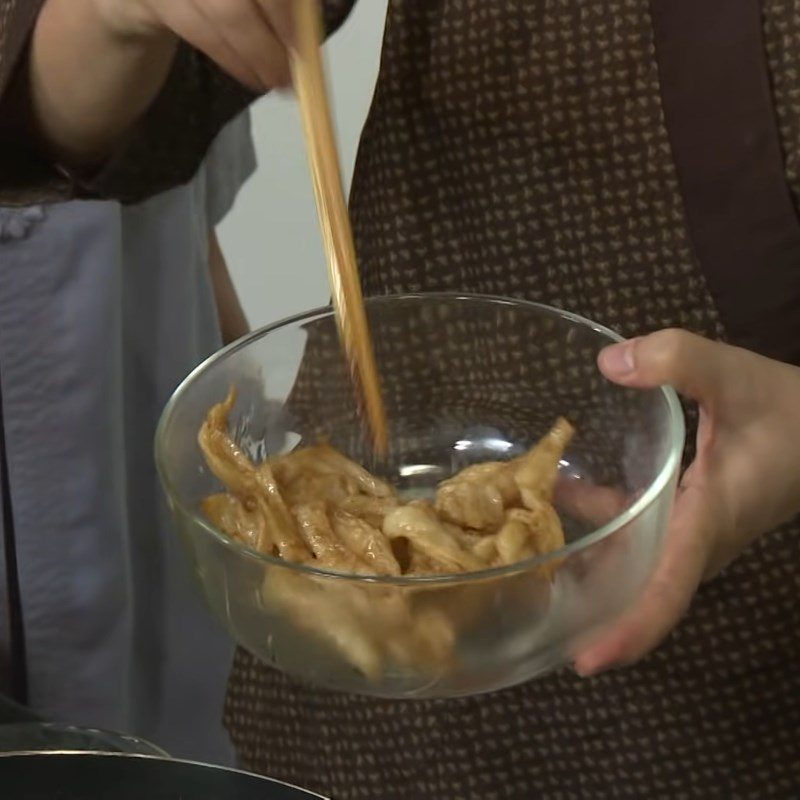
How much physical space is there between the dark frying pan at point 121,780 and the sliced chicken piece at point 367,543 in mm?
82

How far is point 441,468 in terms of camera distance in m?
0.54

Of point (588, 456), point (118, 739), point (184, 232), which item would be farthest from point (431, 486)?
point (184, 232)

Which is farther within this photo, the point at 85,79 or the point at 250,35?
the point at 85,79

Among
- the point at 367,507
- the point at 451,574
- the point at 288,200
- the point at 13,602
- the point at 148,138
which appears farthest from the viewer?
the point at 288,200

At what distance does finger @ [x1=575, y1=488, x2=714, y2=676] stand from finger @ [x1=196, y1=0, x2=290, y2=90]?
229mm

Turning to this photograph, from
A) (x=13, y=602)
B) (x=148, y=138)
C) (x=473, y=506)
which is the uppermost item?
(x=148, y=138)

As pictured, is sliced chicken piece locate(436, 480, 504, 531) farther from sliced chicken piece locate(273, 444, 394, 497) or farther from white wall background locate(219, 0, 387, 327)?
white wall background locate(219, 0, 387, 327)

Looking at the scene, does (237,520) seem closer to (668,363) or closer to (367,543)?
(367,543)

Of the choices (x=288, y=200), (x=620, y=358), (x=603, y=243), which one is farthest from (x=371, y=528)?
(x=288, y=200)

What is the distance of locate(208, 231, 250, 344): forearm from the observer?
835 millimetres

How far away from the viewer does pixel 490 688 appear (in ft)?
1.36

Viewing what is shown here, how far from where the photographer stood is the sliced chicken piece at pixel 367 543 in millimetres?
412

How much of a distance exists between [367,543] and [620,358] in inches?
4.7

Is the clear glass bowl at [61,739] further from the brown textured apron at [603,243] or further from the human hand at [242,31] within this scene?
the human hand at [242,31]
